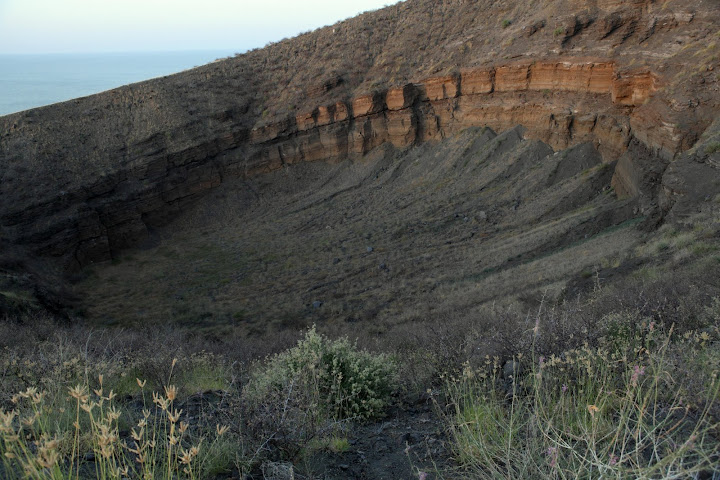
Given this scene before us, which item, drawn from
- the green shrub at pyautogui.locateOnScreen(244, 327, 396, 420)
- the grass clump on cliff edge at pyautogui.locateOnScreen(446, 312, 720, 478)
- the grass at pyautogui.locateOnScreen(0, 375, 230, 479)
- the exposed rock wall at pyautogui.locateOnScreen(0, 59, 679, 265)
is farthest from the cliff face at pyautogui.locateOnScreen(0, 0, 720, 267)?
the grass at pyautogui.locateOnScreen(0, 375, 230, 479)

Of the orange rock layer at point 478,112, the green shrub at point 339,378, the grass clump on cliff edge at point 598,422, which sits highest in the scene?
the orange rock layer at point 478,112

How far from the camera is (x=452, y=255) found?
17.2 meters

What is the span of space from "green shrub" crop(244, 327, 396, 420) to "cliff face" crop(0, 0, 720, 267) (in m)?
13.0

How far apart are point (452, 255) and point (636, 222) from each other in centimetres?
543

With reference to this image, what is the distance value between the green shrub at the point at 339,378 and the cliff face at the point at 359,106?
12994 mm

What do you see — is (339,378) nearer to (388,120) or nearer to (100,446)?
(100,446)

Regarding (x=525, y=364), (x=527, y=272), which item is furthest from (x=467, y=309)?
(x=525, y=364)

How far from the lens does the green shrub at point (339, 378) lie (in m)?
4.64

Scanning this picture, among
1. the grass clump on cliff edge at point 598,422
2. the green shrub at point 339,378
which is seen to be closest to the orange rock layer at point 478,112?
the green shrub at point 339,378

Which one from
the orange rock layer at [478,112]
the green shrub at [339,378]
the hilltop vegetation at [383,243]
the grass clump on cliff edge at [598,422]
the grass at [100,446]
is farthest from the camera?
the orange rock layer at [478,112]

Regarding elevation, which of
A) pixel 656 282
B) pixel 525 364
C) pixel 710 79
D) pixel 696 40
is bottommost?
pixel 656 282

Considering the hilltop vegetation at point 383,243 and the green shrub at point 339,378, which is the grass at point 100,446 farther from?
the green shrub at point 339,378

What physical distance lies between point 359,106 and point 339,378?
22.7 meters

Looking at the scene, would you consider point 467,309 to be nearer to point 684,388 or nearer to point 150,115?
point 684,388
